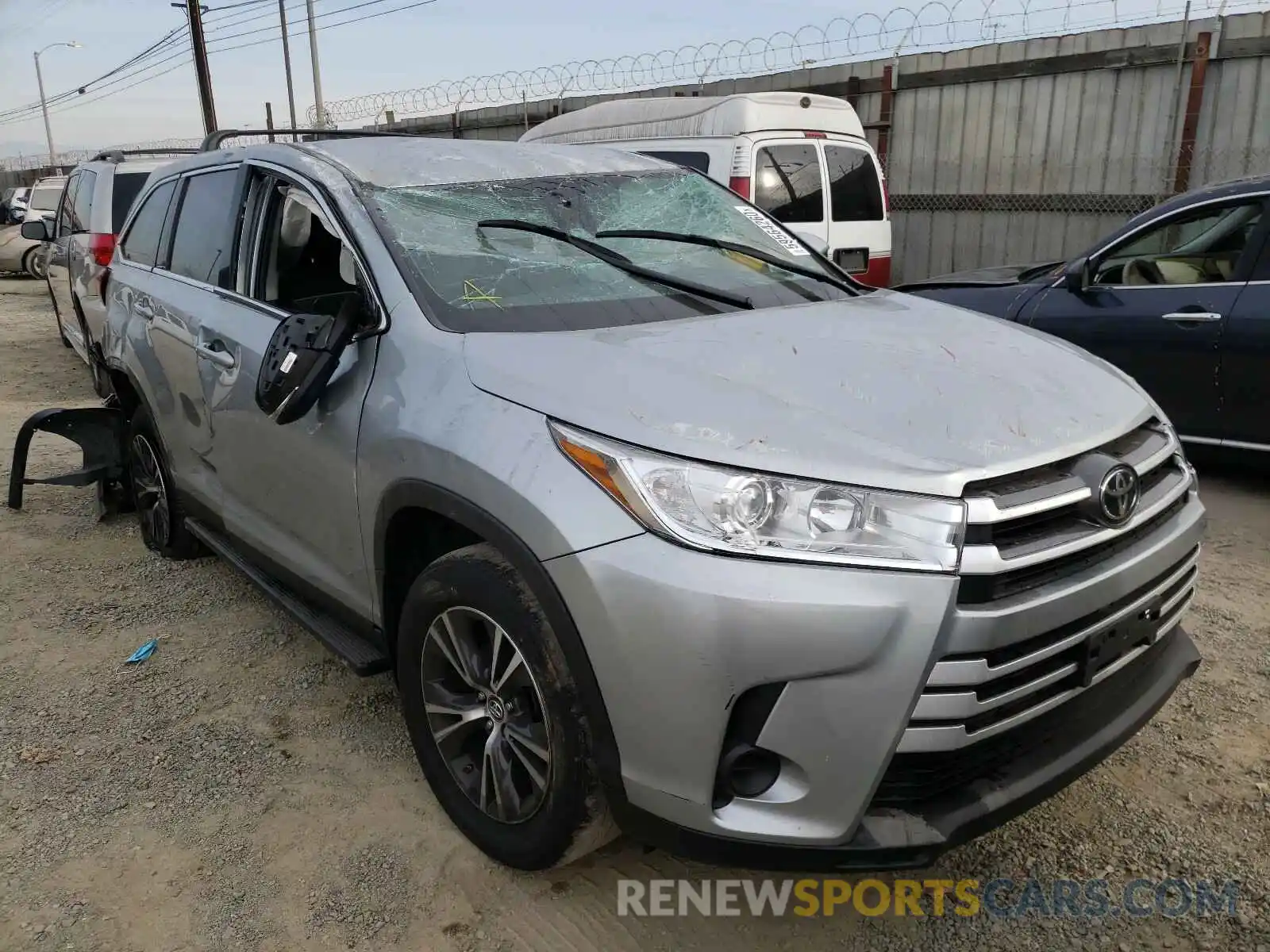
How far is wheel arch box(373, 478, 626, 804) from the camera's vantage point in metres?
2.04

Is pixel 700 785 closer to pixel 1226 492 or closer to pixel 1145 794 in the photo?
pixel 1145 794

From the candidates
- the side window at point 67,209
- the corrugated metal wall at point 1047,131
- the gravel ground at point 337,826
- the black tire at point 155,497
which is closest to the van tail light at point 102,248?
the side window at point 67,209

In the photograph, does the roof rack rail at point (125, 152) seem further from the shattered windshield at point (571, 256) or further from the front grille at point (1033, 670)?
the front grille at point (1033, 670)

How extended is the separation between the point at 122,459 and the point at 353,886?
3550 mm

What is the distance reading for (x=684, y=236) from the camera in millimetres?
3260

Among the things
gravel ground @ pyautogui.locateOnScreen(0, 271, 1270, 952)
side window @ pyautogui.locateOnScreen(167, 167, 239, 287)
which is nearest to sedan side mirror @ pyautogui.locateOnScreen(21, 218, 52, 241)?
side window @ pyautogui.locateOnScreen(167, 167, 239, 287)

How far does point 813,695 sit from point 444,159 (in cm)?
227

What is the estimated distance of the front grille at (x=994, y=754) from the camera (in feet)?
6.32

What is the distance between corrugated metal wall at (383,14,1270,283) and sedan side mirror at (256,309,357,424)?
8.77m

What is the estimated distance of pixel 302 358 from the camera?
2.68 metres

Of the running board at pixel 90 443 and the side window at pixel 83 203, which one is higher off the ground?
the side window at pixel 83 203

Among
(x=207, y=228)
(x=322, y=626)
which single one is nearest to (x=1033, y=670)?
(x=322, y=626)

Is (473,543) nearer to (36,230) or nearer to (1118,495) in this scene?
(1118,495)

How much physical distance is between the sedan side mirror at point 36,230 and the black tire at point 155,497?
5385mm
